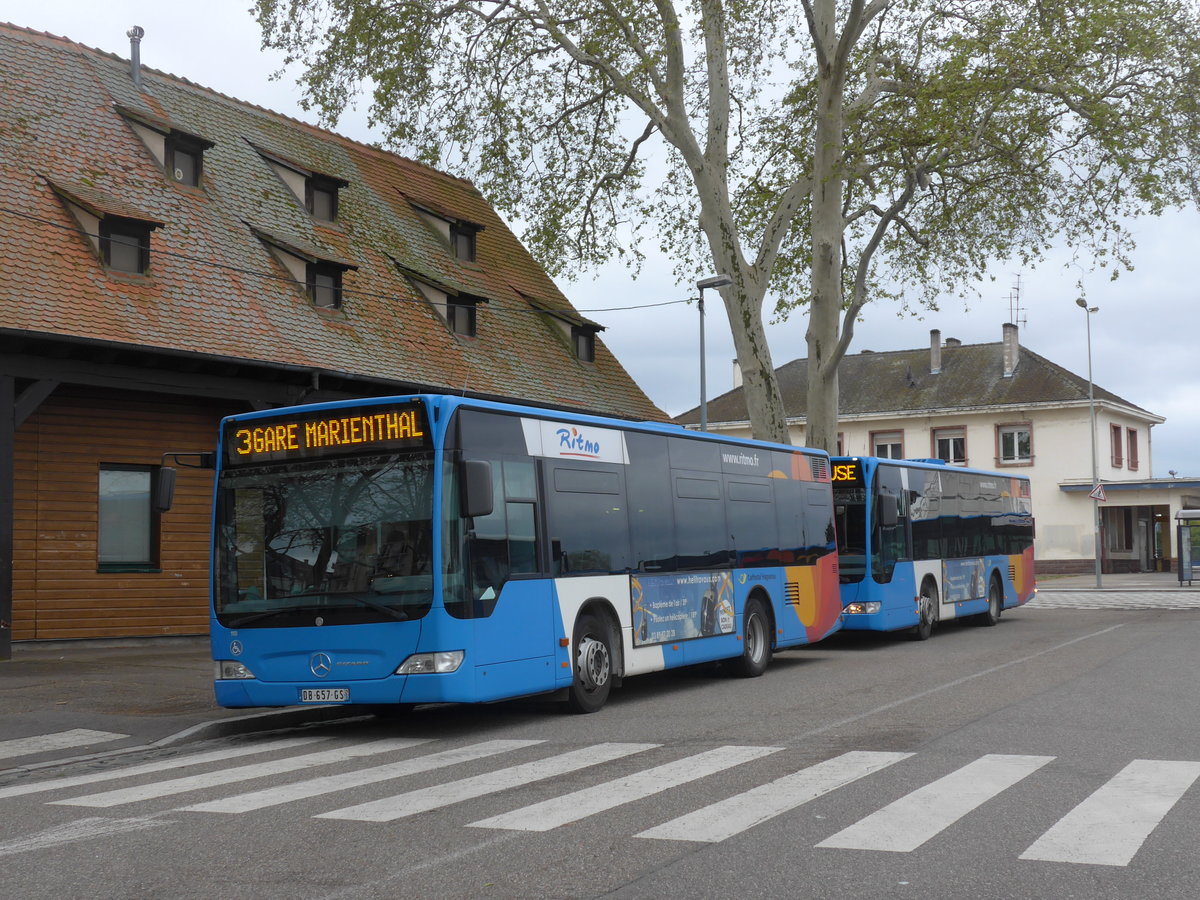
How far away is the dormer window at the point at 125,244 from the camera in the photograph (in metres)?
19.5

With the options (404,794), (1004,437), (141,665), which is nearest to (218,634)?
(404,794)

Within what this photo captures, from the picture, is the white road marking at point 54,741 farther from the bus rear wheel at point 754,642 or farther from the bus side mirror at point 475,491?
the bus rear wheel at point 754,642

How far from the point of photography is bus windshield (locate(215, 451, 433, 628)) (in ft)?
35.6

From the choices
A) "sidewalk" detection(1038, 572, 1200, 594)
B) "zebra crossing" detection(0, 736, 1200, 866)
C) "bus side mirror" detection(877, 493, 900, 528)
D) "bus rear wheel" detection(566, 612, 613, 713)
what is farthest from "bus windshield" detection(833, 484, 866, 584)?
"sidewalk" detection(1038, 572, 1200, 594)

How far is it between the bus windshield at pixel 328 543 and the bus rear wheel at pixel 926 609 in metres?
13.2

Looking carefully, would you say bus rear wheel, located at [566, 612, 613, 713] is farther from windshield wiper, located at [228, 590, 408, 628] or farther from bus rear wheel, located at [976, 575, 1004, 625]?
bus rear wheel, located at [976, 575, 1004, 625]

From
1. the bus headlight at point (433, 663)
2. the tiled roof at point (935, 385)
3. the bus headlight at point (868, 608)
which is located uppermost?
the tiled roof at point (935, 385)

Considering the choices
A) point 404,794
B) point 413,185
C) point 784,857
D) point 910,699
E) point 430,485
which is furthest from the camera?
point 413,185

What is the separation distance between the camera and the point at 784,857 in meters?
6.08

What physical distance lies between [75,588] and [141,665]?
3121 millimetres

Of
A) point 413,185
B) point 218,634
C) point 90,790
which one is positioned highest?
point 413,185

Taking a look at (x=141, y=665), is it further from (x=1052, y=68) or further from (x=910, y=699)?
Answer: (x=1052, y=68)

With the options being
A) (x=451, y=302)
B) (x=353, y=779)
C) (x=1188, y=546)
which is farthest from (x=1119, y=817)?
(x=1188, y=546)

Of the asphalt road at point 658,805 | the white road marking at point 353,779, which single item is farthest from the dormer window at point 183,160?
the white road marking at point 353,779
